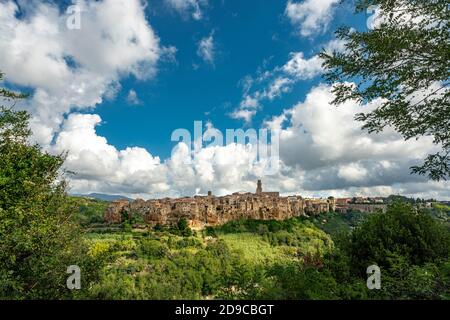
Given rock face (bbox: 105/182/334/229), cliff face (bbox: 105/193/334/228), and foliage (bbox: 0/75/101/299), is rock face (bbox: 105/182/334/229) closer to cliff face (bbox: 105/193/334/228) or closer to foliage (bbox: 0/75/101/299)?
cliff face (bbox: 105/193/334/228)

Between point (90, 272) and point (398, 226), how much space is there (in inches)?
576

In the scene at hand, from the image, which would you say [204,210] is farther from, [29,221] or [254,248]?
[29,221]

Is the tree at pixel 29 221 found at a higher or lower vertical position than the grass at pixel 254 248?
higher

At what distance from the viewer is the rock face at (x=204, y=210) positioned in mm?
93562

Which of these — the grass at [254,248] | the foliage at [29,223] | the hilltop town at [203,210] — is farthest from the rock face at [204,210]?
the foliage at [29,223]

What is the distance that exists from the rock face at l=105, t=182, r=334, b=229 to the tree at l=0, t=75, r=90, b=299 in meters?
77.6

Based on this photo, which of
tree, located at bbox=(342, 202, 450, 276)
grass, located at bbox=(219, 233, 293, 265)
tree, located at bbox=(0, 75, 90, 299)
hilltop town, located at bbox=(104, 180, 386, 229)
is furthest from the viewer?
hilltop town, located at bbox=(104, 180, 386, 229)

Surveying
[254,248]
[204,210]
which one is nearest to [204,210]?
[204,210]

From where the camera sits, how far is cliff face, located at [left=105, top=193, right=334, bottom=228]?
9356 centimetres

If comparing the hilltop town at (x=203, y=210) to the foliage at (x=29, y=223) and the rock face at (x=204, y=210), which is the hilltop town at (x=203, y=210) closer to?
the rock face at (x=204, y=210)

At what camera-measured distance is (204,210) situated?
101m

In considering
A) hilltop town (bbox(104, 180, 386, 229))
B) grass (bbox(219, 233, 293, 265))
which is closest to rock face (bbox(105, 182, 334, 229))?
hilltop town (bbox(104, 180, 386, 229))

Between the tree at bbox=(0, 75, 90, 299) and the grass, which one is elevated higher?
the tree at bbox=(0, 75, 90, 299)
